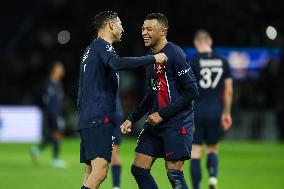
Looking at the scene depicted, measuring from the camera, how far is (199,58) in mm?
12961

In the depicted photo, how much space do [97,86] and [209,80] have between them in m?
3.98

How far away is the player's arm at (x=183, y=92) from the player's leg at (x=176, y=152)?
24cm

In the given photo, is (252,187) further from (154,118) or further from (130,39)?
(130,39)

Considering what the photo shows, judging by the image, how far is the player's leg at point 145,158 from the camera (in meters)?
9.70

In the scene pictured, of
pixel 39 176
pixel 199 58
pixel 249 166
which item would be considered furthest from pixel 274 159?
pixel 199 58

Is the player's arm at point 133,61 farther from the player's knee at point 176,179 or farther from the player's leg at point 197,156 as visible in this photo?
the player's leg at point 197,156

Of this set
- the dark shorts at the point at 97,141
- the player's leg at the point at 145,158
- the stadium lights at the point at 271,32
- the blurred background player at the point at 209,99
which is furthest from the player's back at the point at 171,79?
the stadium lights at the point at 271,32

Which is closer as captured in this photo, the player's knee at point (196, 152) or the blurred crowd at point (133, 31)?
the player's knee at point (196, 152)

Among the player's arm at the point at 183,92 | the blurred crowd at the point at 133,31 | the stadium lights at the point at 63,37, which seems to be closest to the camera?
the player's arm at the point at 183,92

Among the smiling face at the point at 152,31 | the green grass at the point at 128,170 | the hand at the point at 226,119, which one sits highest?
the smiling face at the point at 152,31

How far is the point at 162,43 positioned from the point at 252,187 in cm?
544

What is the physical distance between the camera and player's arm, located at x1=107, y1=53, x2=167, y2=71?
9086mm

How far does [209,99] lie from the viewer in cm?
1322

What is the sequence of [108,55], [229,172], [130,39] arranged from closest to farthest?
[108,55] → [229,172] → [130,39]
